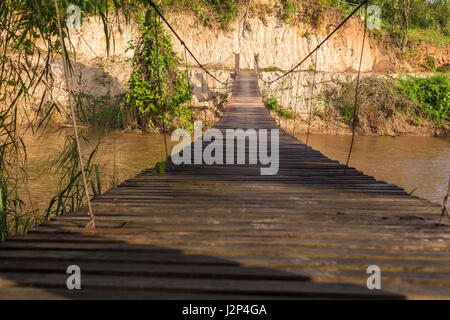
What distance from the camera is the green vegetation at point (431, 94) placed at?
36.3 ft

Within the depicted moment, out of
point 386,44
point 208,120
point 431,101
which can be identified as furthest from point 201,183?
point 386,44

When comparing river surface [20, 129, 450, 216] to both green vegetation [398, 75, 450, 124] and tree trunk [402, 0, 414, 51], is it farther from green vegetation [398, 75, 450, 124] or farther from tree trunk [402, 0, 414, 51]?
tree trunk [402, 0, 414, 51]

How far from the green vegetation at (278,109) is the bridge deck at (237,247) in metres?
8.92

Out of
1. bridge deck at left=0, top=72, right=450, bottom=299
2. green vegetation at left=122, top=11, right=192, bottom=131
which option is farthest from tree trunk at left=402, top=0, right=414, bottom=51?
bridge deck at left=0, top=72, right=450, bottom=299

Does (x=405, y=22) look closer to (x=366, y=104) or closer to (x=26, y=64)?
(x=366, y=104)

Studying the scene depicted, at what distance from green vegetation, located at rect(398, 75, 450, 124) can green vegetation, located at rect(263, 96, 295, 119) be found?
3.85m

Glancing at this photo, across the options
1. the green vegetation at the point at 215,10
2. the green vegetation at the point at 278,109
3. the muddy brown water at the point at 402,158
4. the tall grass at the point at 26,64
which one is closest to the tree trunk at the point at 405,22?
the muddy brown water at the point at 402,158

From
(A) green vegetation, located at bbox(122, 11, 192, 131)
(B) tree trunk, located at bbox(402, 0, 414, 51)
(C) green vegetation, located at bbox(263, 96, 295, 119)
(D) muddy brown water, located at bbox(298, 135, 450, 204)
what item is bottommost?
(D) muddy brown water, located at bbox(298, 135, 450, 204)

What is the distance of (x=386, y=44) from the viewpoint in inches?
551

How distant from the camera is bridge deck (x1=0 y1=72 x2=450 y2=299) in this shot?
1188 mm

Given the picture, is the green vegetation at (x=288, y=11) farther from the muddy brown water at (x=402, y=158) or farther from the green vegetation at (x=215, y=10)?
the muddy brown water at (x=402, y=158)

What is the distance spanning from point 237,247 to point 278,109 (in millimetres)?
10035

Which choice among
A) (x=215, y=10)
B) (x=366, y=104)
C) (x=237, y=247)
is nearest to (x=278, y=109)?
(x=366, y=104)

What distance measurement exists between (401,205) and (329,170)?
0.93 meters
